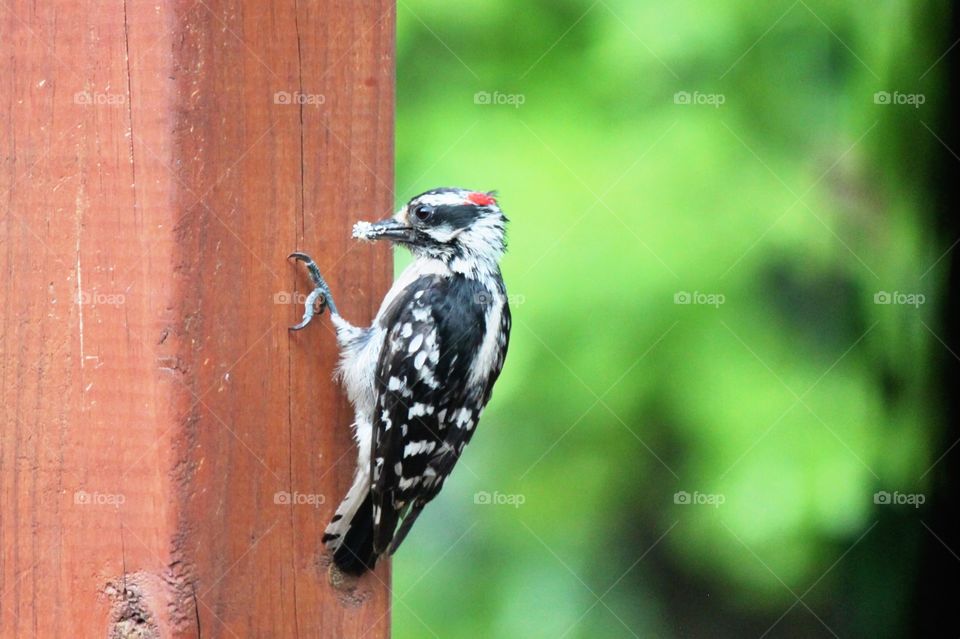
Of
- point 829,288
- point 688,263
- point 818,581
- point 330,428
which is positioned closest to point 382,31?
point 330,428

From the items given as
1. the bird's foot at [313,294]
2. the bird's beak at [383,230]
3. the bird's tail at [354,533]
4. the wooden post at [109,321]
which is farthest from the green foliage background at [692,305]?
the wooden post at [109,321]

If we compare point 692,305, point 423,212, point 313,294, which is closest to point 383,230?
point 313,294

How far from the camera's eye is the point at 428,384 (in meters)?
2.93

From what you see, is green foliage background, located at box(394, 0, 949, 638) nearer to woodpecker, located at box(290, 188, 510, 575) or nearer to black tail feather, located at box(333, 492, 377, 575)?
woodpecker, located at box(290, 188, 510, 575)

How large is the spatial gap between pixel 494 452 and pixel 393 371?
33.4 inches

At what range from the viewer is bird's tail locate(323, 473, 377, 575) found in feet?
7.83

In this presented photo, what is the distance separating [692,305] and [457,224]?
81cm

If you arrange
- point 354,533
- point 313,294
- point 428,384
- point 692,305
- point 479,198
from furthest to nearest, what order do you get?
point 692,305 < point 479,198 < point 428,384 < point 354,533 < point 313,294

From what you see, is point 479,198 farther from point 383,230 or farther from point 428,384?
point 383,230

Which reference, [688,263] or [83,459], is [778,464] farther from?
[83,459]

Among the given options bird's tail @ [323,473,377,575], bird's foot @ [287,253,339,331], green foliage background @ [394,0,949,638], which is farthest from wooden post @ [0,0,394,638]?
green foliage background @ [394,0,949,638]

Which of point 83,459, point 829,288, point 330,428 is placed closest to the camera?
point 83,459

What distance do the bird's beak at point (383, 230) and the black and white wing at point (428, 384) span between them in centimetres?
24

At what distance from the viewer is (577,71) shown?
11.2ft
